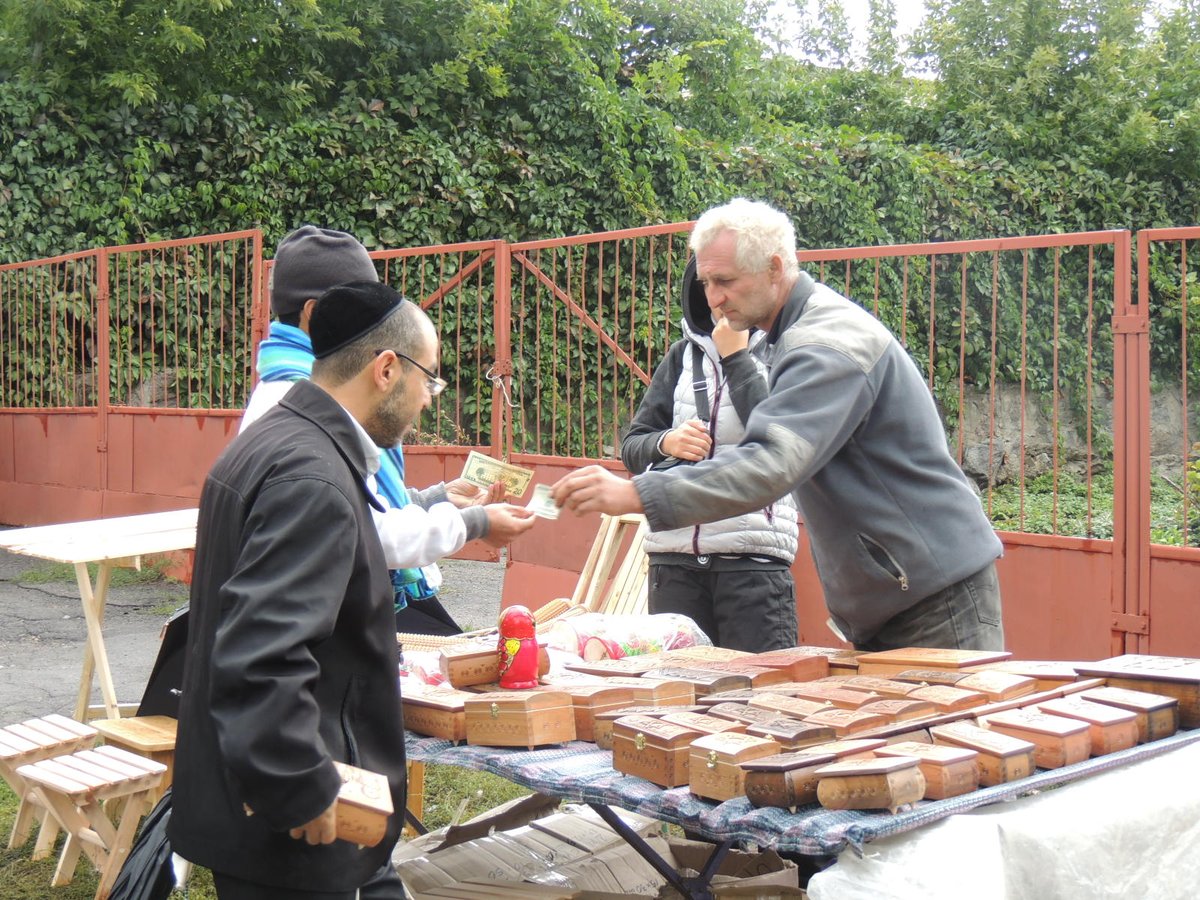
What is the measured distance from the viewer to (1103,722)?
7.26ft

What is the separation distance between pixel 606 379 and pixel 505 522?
19.2ft

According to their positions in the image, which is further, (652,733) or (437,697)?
(437,697)

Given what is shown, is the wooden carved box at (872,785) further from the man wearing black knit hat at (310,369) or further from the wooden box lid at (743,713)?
the man wearing black knit hat at (310,369)

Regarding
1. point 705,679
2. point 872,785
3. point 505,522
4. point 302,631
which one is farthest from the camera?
point 505,522

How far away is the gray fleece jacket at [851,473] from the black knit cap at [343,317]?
2.42ft

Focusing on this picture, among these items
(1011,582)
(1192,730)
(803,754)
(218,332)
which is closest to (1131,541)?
(1011,582)

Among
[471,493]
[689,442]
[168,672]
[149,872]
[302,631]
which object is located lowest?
[149,872]

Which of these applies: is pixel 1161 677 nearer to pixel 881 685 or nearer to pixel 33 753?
pixel 881 685

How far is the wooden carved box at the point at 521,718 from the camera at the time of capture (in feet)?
7.73

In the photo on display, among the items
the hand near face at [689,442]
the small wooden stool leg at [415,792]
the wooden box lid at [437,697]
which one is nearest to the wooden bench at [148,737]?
the small wooden stool leg at [415,792]

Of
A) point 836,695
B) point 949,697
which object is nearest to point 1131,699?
point 949,697

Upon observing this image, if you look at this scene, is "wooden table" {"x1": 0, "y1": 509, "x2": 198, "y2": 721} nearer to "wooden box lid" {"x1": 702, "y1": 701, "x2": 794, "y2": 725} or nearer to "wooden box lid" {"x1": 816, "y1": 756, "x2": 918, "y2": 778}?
"wooden box lid" {"x1": 702, "y1": 701, "x2": 794, "y2": 725}

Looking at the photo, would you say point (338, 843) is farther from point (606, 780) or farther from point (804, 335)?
point (804, 335)

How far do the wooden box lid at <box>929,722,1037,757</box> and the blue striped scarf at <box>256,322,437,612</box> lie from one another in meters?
1.31
